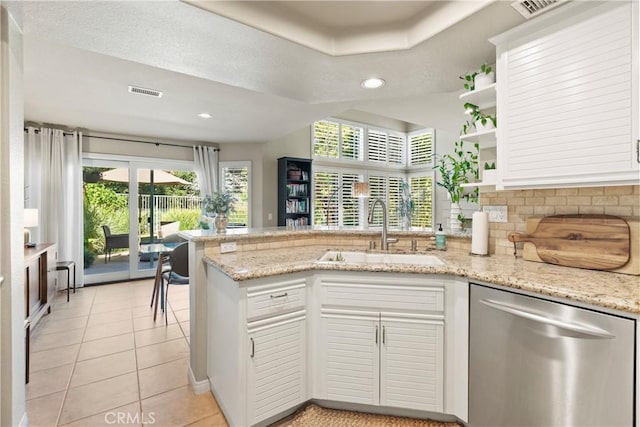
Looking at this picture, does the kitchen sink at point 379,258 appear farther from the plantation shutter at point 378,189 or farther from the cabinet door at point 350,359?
the plantation shutter at point 378,189

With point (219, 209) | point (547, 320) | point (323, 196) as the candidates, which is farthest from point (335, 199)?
point (547, 320)

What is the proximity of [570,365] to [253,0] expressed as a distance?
2339 millimetres

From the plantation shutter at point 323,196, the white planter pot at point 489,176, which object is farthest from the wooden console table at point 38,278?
the plantation shutter at point 323,196

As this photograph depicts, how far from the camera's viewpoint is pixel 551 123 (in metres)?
1.60

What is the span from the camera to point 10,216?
5.07 ft

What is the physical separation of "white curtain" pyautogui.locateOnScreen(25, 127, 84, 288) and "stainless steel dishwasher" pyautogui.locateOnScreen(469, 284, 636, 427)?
5672mm

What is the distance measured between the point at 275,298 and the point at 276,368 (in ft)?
1.31

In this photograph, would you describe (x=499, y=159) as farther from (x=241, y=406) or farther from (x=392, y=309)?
(x=241, y=406)

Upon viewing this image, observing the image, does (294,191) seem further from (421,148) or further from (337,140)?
(421,148)

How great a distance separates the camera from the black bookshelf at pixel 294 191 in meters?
5.83

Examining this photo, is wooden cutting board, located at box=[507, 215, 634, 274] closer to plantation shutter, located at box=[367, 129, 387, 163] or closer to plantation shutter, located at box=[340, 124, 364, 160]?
plantation shutter, located at box=[340, 124, 364, 160]

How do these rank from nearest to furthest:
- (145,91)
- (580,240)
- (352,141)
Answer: (580,240), (145,91), (352,141)

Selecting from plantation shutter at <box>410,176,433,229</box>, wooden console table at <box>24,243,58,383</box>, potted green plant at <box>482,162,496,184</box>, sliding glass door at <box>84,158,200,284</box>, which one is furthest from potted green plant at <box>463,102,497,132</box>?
plantation shutter at <box>410,176,433,229</box>

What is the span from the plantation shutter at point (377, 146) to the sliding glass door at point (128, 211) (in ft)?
13.9
